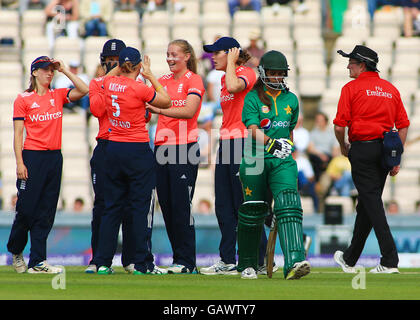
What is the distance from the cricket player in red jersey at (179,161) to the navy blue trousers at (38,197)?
39.9 inches

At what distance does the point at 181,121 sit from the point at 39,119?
4.45 feet

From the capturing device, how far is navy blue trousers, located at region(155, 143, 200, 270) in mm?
9125

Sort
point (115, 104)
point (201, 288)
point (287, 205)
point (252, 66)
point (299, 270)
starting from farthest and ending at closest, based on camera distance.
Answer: point (252, 66) → point (115, 104) → point (287, 205) → point (299, 270) → point (201, 288)

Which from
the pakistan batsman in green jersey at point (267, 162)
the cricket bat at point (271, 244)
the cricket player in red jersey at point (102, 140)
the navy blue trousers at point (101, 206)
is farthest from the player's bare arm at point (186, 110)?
the cricket bat at point (271, 244)

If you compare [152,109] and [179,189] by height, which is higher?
[152,109]

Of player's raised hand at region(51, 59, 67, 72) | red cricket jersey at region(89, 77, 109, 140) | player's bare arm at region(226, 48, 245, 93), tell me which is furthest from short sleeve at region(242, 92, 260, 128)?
player's raised hand at region(51, 59, 67, 72)

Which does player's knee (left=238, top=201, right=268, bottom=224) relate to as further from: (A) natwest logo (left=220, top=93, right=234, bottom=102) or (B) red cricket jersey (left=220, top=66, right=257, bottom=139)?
(A) natwest logo (left=220, top=93, right=234, bottom=102)

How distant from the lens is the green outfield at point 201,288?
677 cm

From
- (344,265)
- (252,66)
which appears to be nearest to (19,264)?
(344,265)

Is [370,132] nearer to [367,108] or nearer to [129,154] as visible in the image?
[367,108]

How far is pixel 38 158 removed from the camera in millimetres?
9203

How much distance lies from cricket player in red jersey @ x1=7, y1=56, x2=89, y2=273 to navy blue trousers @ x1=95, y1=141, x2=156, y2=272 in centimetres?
77

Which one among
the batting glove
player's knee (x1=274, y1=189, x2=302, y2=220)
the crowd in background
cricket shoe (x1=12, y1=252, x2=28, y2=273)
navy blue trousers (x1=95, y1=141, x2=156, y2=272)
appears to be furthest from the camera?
the crowd in background
